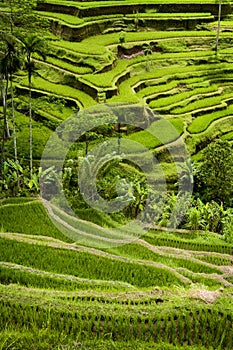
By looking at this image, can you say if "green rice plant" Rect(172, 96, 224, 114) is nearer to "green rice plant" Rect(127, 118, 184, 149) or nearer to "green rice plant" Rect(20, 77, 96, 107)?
"green rice plant" Rect(127, 118, 184, 149)

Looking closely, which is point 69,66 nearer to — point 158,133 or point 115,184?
point 158,133

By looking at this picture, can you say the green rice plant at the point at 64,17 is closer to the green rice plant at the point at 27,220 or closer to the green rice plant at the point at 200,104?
the green rice plant at the point at 200,104

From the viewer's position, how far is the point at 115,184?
9.45 m

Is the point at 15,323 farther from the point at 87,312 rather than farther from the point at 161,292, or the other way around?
the point at 161,292

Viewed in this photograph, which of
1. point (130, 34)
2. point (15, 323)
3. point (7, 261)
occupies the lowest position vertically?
point (7, 261)

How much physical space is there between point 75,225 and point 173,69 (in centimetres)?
1184

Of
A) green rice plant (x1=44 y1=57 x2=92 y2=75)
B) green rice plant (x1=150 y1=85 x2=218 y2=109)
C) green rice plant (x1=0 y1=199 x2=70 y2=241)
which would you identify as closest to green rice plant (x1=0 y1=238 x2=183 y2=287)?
green rice plant (x1=0 y1=199 x2=70 y2=241)

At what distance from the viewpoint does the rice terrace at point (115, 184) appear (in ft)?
14.0

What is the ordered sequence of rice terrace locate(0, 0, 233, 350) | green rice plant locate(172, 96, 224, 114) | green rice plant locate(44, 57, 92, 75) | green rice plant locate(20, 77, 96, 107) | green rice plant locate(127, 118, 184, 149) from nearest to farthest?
1. rice terrace locate(0, 0, 233, 350)
2. green rice plant locate(127, 118, 184, 149)
3. green rice plant locate(20, 77, 96, 107)
4. green rice plant locate(172, 96, 224, 114)
5. green rice plant locate(44, 57, 92, 75)

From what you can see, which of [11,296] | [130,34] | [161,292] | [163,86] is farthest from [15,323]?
[130,34]

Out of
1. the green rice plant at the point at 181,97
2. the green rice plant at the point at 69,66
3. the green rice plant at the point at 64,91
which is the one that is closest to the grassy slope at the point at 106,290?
the green rice plant at the point at 64,91

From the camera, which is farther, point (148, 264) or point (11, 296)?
point (148, 264)

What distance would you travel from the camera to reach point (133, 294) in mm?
4777

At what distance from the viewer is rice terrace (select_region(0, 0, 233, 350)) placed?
4273 millimetres
